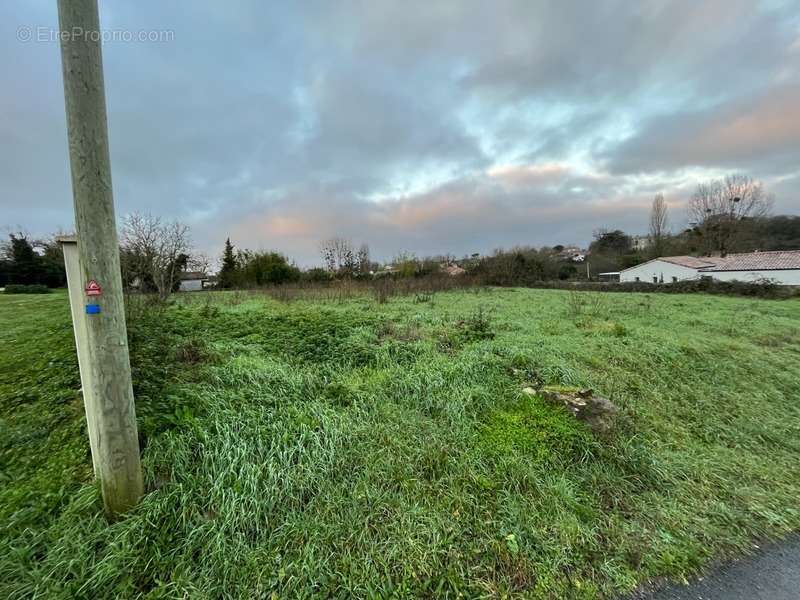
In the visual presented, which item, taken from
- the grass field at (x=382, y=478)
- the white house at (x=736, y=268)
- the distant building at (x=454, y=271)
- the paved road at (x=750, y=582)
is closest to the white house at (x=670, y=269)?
the white house at (x=736, y=268)

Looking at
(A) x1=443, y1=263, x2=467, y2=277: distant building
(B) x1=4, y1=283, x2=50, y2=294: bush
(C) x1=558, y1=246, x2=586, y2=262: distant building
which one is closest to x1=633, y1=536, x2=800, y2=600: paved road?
(A) x1=443, y1=263, x2=467, y2=277: distant building

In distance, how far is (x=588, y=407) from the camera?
3039 millimetres

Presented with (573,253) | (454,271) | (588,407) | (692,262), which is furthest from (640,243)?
(588,407)

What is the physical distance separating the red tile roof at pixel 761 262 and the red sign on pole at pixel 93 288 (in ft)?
127

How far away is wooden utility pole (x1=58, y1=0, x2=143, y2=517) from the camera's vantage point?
1479 mm

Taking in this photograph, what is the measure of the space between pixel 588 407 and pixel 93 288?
12.1 feet

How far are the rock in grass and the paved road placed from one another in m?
1.09

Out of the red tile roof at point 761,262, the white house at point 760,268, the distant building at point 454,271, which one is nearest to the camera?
the distant building at point 454,271

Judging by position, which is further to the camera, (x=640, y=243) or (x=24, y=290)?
(x=640, y=243)

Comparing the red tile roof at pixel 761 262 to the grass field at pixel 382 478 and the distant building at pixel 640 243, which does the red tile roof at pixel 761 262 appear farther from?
the grass field at pixel 382 478

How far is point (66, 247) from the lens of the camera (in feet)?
5.44

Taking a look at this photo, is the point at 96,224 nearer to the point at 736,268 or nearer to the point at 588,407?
the point at 588,407

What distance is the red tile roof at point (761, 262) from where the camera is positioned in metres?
26.4

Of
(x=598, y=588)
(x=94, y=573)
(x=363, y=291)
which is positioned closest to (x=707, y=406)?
(x=598, y=588)
